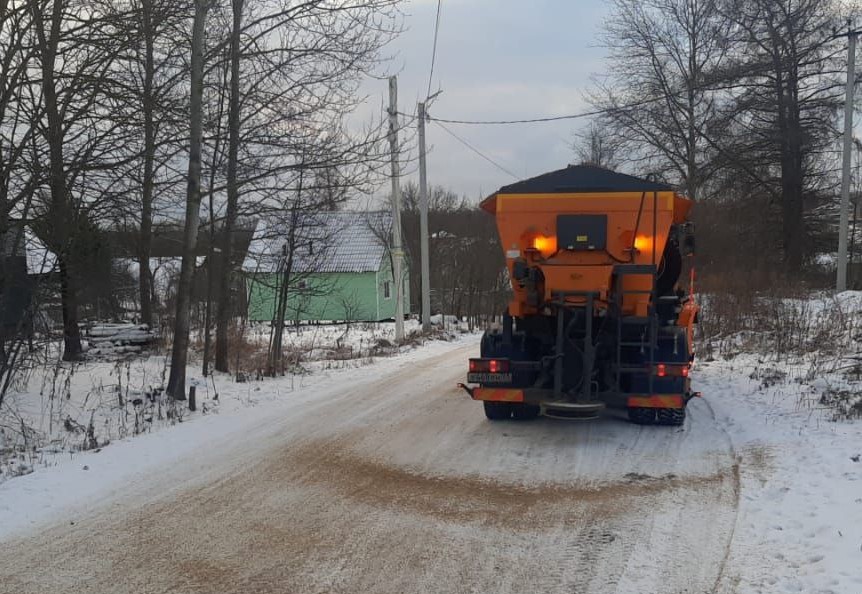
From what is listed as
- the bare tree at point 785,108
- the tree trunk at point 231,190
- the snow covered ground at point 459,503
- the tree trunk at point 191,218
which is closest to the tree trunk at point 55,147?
the tree trunk at point 191,218

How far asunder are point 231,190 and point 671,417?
7.56m

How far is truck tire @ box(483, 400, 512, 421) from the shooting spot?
336 inches

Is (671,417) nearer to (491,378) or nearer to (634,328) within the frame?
(634,328)

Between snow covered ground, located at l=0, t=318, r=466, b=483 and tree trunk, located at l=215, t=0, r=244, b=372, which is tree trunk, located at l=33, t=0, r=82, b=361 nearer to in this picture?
snow covered ground, located at l=0, t=318, r=466, b=483

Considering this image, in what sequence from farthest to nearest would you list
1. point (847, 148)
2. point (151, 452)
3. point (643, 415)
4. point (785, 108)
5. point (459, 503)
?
point (785, 108), point (847, 148), point (643, 415), point (151, 452), point (459, 503)

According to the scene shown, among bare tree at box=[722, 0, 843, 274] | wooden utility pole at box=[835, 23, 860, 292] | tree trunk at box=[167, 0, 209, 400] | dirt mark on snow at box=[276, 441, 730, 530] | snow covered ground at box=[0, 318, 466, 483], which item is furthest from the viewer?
bare tree at box=[722, 0, 843, 274]

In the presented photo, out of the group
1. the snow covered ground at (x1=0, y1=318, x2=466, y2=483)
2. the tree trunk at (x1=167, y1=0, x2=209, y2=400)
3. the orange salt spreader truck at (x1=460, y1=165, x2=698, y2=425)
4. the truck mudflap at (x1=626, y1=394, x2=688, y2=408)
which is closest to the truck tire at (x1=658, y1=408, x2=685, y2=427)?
the orange salt spreader truck at (x1=460, y1=165, x2=698, y2=425)

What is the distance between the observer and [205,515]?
5285mm

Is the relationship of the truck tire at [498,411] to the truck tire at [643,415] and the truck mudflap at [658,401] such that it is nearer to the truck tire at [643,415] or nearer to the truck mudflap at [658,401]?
the truck tire at [643,415]

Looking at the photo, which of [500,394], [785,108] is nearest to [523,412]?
[500,394]

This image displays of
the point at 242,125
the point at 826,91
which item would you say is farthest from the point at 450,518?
the point at 826,91

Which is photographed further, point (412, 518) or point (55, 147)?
point (55, 147)

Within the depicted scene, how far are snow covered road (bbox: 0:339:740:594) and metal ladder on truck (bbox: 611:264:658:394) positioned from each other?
787mm

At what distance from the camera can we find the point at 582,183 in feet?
25.8
